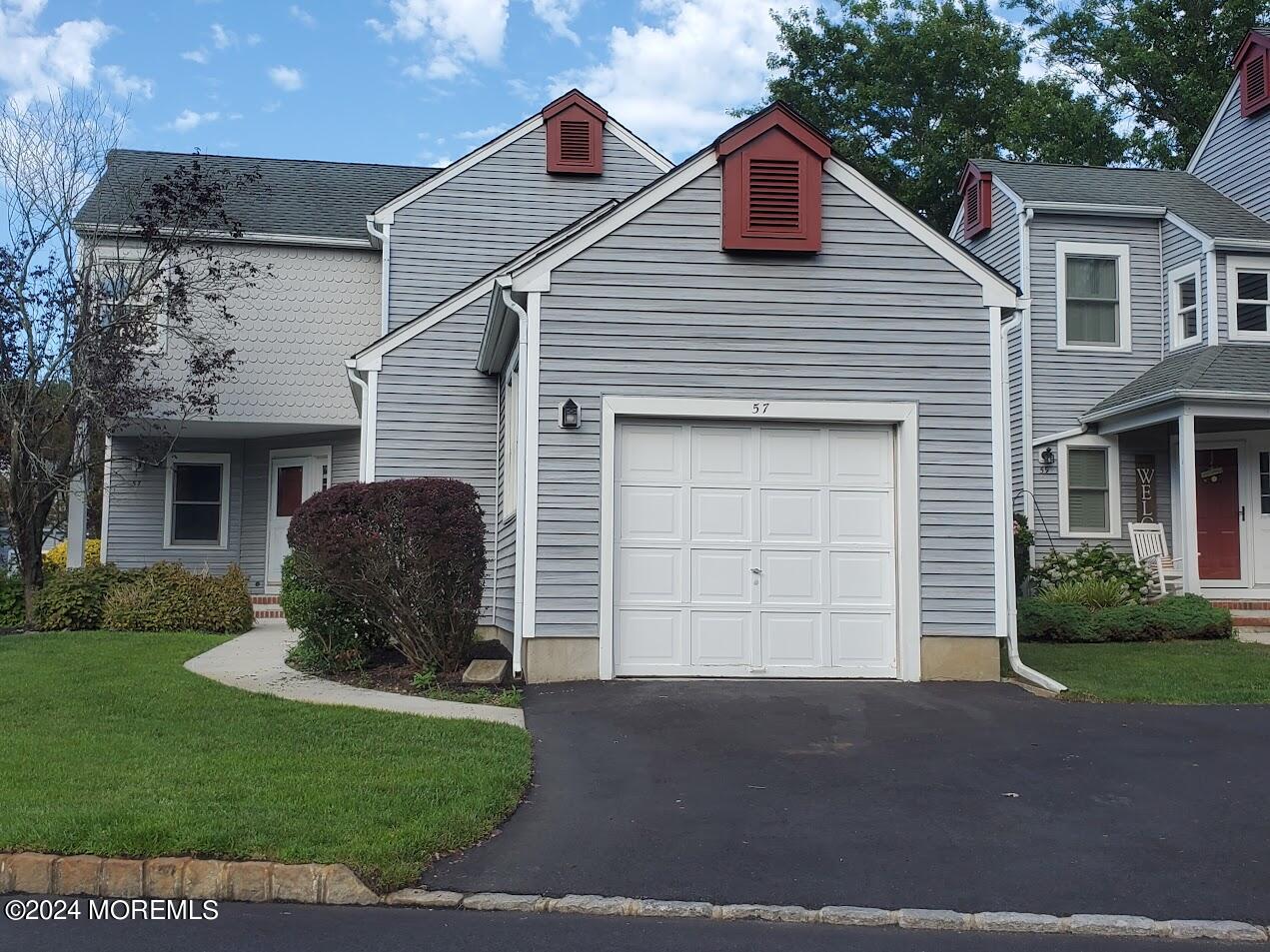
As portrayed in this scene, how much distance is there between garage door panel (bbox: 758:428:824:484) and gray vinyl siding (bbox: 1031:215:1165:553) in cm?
856

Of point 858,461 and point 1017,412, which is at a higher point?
point 1017,412

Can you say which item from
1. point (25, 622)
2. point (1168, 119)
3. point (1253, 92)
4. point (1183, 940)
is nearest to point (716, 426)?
point (1183, 940)

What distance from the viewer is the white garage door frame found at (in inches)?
397

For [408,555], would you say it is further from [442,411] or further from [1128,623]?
[1128,623]

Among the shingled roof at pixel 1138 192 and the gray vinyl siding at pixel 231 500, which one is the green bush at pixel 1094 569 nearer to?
the shingled roof at pixel 1138 192

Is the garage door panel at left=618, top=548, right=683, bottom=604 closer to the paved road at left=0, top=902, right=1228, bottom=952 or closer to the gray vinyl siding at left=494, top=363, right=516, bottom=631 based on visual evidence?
the gray vinyl siding at left=494, top=363, right=516, bottom=631

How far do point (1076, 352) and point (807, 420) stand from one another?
963 cm

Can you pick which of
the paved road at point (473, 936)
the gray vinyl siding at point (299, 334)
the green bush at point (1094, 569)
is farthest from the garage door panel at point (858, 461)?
the gray vinyl siding at point (299, 334)

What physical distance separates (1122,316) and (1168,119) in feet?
52.4

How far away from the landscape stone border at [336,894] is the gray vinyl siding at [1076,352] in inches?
545

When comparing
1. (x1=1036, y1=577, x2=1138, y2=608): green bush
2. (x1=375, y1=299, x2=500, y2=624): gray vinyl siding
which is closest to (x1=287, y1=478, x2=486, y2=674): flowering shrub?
(x1=375, y1=299, x2=500, y2=624): gray vinyl siding

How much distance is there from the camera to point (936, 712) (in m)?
8.92

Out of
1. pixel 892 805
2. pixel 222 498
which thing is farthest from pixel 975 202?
pixel 892 805

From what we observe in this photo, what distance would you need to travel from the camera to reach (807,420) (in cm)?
1052
